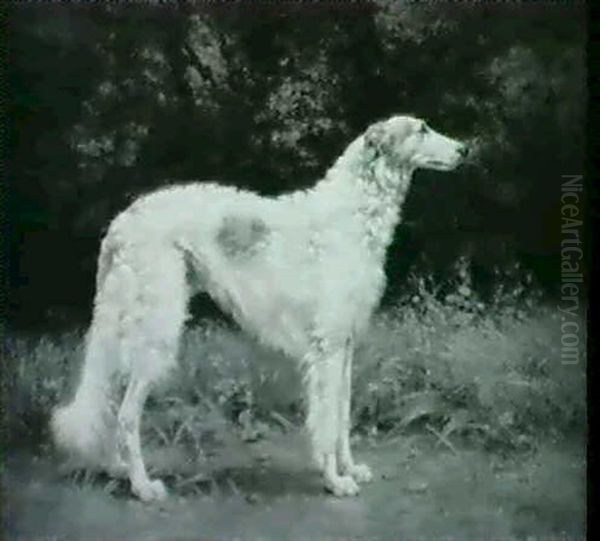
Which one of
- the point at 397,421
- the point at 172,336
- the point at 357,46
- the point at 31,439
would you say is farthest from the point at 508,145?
the point at 31,439

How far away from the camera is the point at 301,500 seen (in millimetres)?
2314

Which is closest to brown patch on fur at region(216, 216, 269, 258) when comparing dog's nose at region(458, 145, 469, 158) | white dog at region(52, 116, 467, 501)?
white dog at region(52, 116, 467, 501)

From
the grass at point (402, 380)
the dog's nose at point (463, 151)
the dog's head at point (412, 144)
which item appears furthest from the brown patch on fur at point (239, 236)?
the dog's nose at point (463, 151)

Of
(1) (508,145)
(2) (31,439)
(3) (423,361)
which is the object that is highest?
(1) (508,145)

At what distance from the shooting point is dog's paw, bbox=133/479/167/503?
7.52 feet

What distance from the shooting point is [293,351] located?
91.5 inches

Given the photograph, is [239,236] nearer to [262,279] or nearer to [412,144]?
[262,279]

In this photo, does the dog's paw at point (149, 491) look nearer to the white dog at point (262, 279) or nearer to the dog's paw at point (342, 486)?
the white dog at point (262, 279)

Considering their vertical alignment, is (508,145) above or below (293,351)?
above

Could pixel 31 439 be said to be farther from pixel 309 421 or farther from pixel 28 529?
pixel 309 421

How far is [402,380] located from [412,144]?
40 cm

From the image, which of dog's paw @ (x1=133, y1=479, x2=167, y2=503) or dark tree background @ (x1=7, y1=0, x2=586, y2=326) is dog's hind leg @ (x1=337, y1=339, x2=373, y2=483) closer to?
dark tree background @ (x1=7, y1=0, x2=586, y2=326)

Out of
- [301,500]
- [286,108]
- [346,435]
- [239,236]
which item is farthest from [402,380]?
[286,108]

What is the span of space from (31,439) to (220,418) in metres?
0.32
